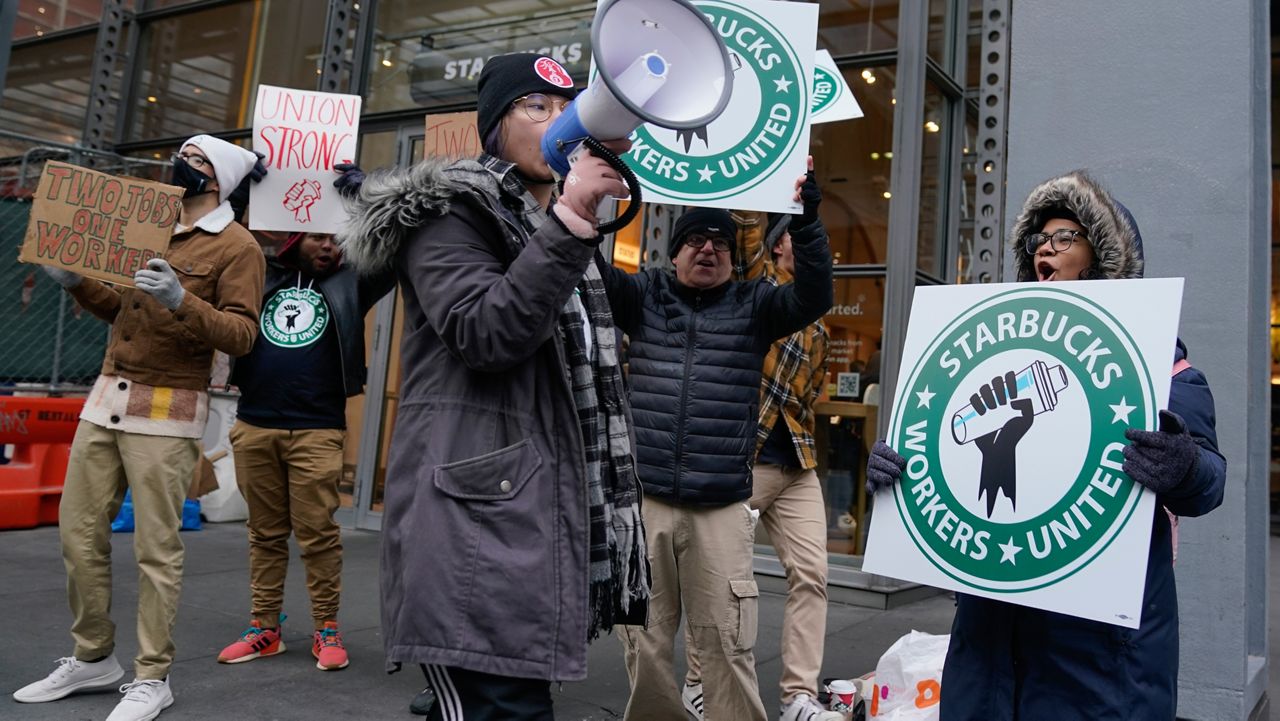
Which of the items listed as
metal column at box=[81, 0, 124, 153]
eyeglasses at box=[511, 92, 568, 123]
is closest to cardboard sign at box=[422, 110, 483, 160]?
eyeglasses at box=[511, 92, 568, 123]

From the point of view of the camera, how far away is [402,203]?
191 centimetres

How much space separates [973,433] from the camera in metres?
2.28

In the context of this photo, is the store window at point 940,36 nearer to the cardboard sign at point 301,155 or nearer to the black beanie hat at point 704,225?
the black beanie hat at point 704,225

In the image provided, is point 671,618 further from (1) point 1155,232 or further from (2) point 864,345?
(2) point 864,345

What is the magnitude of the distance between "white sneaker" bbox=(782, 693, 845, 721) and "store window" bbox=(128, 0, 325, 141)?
7.57m

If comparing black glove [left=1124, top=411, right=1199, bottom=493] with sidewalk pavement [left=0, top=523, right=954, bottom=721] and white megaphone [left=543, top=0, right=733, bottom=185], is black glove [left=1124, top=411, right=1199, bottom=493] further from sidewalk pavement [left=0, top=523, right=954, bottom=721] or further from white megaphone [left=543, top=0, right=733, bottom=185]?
sidewalk pavement [left=0, top=523, right=954, bottom=721]

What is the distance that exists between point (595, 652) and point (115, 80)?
351 inches

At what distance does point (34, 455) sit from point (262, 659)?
160 inches

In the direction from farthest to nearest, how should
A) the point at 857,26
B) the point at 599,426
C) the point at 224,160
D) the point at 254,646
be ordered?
the point at 857,26 → the point at 254,646 → the point at 224,160 → the point at 599,426

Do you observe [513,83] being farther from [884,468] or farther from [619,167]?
[884,468]

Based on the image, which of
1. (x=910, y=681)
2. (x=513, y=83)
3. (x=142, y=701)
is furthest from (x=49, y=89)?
(x=910, y=681)

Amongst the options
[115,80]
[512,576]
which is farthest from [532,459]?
[115,80]

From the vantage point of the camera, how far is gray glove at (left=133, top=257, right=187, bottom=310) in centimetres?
350

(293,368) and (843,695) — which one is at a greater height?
(293,368)
